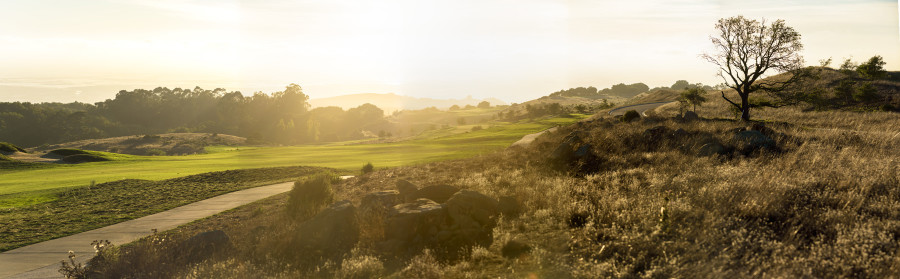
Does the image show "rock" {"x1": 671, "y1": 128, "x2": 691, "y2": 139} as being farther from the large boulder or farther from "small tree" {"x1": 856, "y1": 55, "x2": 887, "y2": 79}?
"small tree" {"x1": 856, "y1": 55, "x2": 887, "y2": 79}

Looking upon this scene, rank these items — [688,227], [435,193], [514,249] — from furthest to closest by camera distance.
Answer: [435,193], [514,249], [688,227]

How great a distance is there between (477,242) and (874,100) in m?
56.5

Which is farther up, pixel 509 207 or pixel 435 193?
pixel 435 193

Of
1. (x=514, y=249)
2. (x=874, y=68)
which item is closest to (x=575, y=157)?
(x=514, y=249)

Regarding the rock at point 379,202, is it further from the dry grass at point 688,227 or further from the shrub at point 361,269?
the shrub at point 361,269

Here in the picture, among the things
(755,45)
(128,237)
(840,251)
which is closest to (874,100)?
(755,45)

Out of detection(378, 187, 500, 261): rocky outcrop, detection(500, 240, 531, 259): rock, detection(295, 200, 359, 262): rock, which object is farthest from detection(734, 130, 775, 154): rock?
detection(295, 200, 359, 262): rock

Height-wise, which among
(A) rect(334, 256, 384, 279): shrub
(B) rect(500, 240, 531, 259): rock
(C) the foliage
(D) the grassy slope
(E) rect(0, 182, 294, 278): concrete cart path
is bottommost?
(E) rect(0, 182, 294, 278): concrete cart path

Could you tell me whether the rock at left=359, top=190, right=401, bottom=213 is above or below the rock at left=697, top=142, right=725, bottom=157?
below

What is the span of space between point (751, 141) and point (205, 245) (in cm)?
1789

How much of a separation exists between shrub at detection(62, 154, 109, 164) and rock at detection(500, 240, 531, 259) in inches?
1770

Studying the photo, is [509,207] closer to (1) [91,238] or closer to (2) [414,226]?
(2) [414,226]

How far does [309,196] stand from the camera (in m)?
13.6

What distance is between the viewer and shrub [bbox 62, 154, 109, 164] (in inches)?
1406
